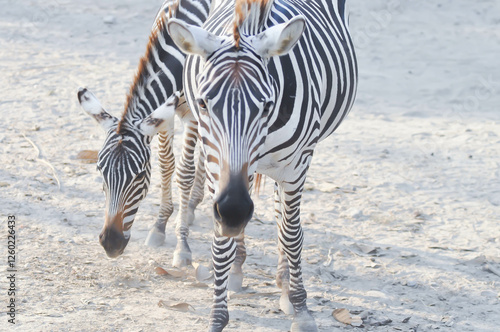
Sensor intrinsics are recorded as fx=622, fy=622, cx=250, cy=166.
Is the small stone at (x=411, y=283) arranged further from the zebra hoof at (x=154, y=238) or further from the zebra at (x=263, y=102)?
the zebra hoof at (x=154, y=238)

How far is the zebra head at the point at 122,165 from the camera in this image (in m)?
4.43

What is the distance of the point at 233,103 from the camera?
3289 millimetres

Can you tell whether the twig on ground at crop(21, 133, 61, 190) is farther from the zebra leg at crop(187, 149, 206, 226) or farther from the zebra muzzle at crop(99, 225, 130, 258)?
the zebra muzzle at crop(99, 225, 130, 258)

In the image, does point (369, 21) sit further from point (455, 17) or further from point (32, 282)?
point (32, 282)

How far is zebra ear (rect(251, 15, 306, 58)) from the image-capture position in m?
3.41

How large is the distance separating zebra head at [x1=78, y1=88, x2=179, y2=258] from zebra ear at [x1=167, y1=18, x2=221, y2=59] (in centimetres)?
122

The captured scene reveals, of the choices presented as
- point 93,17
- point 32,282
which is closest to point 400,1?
point 93,17

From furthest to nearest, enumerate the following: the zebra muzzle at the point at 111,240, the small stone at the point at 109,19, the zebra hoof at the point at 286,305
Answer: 1. the small stone at the point at 109,19
2. the zebra hoof at the point at 286,305
3. the zebra muzzle at the point at 111,240

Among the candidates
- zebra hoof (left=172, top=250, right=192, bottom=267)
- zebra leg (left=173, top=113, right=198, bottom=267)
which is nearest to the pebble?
zebra leg (left=173, top=113, right=198, bottom=267)

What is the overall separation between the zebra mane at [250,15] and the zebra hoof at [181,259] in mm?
2412

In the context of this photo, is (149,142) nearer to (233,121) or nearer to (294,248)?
(294,248)

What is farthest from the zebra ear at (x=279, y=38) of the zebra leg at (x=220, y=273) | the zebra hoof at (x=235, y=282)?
the zebra hoof at (x=235, y=282)

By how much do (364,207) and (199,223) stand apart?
173 centimetres

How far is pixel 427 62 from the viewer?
10.7 m
